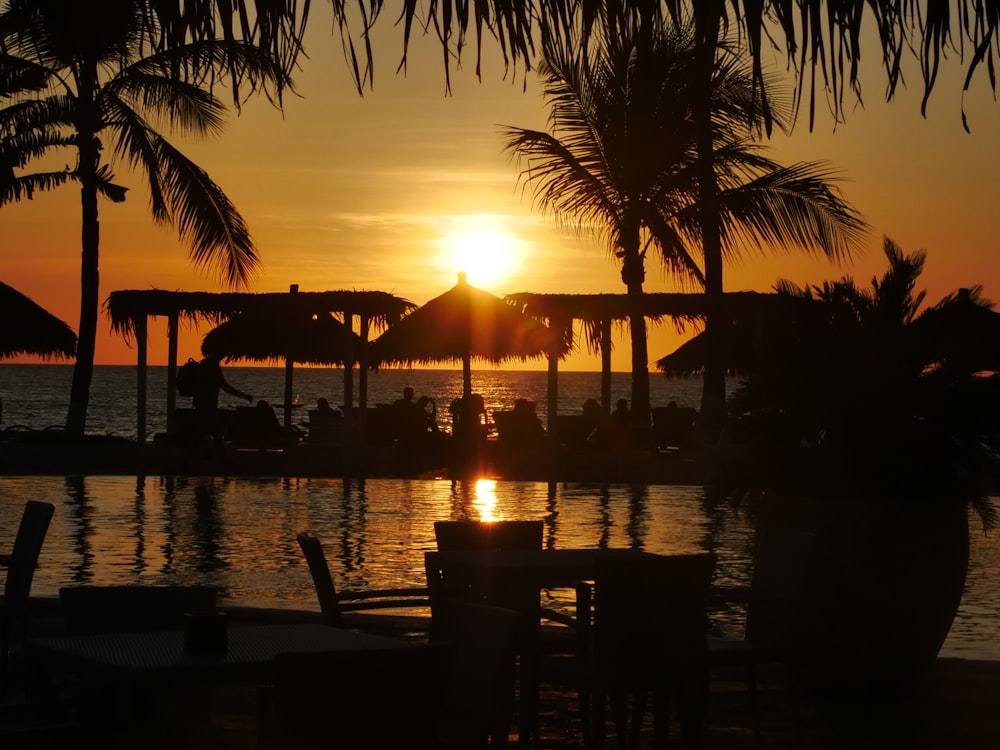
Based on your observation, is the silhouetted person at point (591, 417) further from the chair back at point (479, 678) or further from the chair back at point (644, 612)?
the chair back at point (479, 678)

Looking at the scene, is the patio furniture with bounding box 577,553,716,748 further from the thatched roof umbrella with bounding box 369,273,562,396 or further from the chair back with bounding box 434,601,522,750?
the thatched roof umbrella with bounding box 369,273,562,396

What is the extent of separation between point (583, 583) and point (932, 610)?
157 cm

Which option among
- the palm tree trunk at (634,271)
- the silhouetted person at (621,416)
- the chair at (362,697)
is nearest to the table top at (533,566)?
the chair at (362,697)

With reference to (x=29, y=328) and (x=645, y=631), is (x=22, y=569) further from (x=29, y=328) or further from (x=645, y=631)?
(x=29, y=328)

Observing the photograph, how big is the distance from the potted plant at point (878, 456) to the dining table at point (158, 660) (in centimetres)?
283

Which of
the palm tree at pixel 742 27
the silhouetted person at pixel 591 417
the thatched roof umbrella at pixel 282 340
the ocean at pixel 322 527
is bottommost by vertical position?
the ocean at pixel 322 527

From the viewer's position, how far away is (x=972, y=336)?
653 cm

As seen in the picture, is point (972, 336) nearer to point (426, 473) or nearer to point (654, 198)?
point (426, 473)

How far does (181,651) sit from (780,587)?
8.29ft

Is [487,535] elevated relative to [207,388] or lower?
lower

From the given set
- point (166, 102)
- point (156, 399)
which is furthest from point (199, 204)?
point (156, 399)

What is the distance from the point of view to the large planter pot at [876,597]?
6.26 m

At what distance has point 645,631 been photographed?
16.2 ft

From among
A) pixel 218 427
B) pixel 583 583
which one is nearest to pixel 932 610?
pixel 583 583
